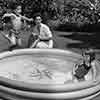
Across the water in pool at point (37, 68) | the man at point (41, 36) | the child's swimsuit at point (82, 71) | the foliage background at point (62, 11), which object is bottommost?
the water in pool at point (37, 68)

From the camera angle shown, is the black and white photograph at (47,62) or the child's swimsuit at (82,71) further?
the child's swimsuit at (82,71)

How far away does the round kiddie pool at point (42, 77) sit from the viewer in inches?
189

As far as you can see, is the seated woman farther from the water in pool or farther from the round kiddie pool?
the water in pool

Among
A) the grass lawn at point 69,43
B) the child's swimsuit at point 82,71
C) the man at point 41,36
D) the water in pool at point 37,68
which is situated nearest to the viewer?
the child's swimsuit at point 82,71

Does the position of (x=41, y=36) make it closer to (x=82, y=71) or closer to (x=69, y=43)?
(x=82, y=71)

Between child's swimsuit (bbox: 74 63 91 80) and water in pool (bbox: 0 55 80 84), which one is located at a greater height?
child's swimsuit (bbox: 74 63 91 80)

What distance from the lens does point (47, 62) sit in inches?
302

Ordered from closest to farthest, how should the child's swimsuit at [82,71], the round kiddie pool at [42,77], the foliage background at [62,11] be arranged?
1. the round kiddie pool at [42,77]
2. the child's swimsuit at [82,71]
3. the foliage background at [62,11]

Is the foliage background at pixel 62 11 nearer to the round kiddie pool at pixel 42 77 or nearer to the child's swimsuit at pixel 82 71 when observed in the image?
the round kiddie pool at pixel 42 77

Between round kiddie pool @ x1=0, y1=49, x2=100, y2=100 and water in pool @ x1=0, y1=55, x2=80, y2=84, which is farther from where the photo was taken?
water in pool @ x1=0, y1=55, x2=80, y2=84

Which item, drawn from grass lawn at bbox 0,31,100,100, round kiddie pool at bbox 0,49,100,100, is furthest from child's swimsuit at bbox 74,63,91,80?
grass lawn at bbox 0,31,100,100

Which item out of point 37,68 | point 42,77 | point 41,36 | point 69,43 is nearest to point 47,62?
point 37,68

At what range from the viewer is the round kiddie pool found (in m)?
4.79

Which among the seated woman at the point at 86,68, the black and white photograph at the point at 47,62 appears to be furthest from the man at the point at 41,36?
the seated woman at the point at 86,68
